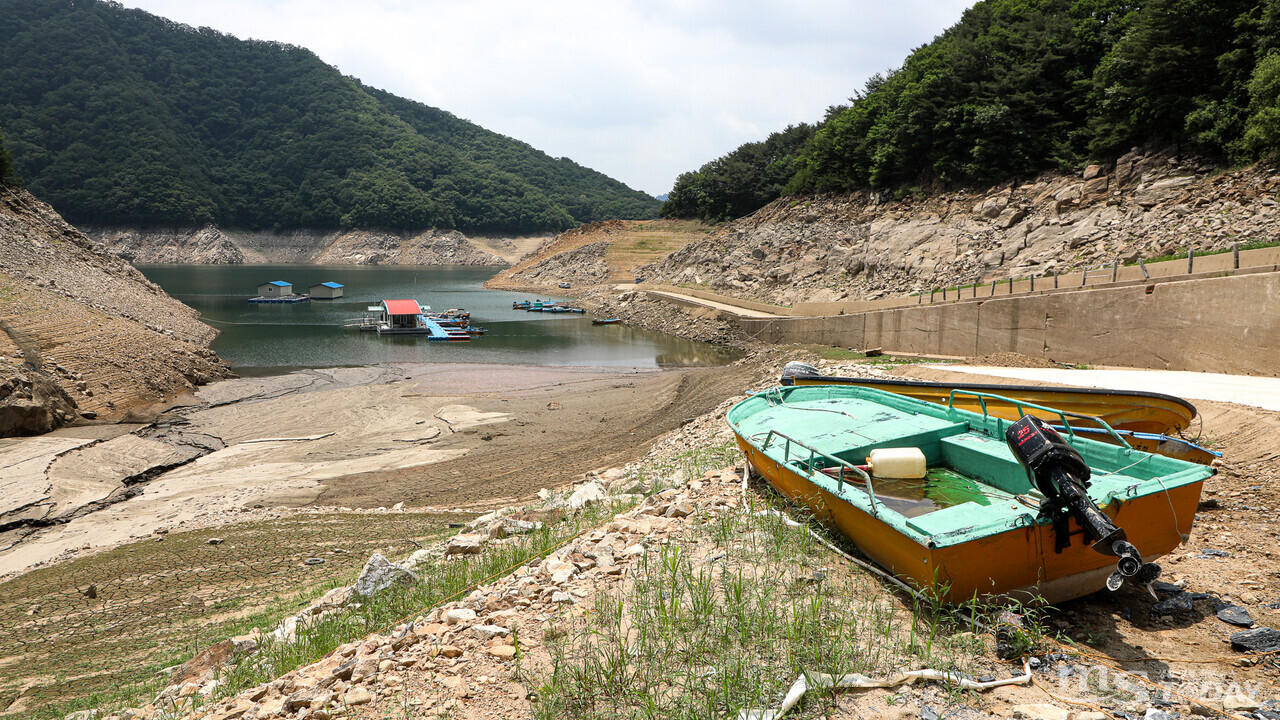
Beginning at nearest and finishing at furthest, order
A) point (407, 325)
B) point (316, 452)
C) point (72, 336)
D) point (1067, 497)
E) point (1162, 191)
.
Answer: point (1067, 497)
point (316, 452)
point (72, 336)
point (1162, 191)
point (407, 325)

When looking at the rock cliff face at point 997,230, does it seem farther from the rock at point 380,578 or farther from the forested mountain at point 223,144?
the forested mountain at point 223,144

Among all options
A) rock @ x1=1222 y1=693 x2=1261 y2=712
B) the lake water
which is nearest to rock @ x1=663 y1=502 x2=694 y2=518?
rock @ x1=1222 y1=693 x2=1261 y2=712

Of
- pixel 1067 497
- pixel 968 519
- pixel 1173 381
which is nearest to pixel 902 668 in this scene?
pixel 968 519

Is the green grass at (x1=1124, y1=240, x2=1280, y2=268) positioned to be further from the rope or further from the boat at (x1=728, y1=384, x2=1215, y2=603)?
the boat at (x1=728, y1=384, x2=1215, y2=603)

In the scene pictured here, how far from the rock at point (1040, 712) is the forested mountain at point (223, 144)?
13066cm

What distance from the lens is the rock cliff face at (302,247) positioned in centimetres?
10531

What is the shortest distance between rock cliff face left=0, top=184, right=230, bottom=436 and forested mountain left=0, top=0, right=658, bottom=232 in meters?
87.2

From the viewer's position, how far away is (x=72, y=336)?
22.4m

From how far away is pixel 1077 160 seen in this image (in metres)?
28.5

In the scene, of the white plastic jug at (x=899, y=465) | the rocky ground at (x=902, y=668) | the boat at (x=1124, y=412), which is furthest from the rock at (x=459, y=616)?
the boat at (x=1124, y=412)

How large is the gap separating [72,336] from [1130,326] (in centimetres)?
3120

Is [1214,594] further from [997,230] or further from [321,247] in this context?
[321,247]

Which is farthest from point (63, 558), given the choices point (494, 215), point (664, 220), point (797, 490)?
point (494, 215)

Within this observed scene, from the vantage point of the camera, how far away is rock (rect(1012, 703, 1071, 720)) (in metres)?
3.43
